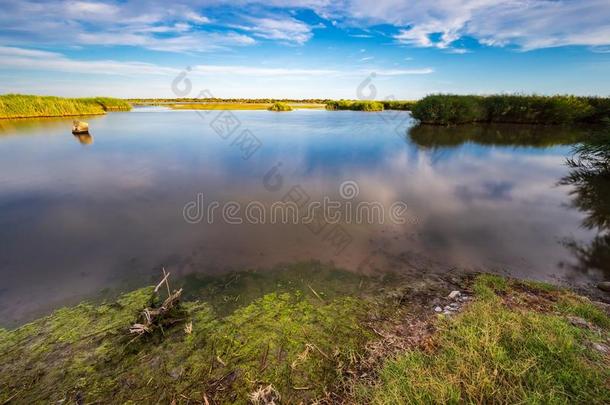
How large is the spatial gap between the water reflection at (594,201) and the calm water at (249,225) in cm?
22

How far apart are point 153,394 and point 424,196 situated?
978 cm

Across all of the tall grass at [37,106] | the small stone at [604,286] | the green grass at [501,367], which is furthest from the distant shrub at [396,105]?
the green grass at [501,367]

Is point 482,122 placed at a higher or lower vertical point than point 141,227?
higher

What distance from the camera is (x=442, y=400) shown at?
2.34 m

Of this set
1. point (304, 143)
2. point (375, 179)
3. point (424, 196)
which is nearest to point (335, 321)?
point (424, 196)

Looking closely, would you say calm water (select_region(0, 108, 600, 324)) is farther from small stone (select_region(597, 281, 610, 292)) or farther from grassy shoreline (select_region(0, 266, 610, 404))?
grassy shoreline (select_region(0, 266, 610, 404))

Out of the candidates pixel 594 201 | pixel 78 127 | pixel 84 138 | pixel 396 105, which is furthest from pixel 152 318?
pixel 396 105

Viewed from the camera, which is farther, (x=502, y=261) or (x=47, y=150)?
(x=47, y=150)

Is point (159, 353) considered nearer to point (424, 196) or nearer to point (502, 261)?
point (502, 261)

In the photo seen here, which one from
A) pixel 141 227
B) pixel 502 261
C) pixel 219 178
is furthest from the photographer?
pixel 219 178

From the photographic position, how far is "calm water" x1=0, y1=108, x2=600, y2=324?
5332mm

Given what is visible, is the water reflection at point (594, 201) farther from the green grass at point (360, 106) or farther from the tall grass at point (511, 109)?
the green grass at point (360, 106)

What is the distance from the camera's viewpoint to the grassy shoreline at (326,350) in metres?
2.60

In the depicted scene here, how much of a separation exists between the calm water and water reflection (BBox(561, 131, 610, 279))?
22cm
